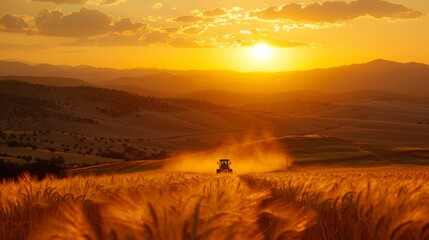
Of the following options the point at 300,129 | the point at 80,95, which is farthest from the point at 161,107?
the point at 300,129

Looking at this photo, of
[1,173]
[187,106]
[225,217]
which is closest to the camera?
[225,217]

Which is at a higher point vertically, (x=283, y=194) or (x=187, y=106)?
(x=187, y=106)

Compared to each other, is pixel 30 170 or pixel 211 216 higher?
pixel 211 216

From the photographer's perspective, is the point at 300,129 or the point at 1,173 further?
the point at 300,129

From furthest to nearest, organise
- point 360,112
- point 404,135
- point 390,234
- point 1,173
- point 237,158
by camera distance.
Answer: point 360,112 → point 404,135 → point 237,158 → point 1,173 → point 390,234

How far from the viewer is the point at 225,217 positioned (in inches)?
95.3

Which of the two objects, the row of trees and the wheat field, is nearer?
the wheat field

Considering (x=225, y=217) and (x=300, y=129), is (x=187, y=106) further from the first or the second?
(x=225, y=217)

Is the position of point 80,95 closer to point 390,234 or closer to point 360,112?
point 360,112

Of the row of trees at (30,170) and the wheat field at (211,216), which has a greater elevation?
the wheat field at (211,216)

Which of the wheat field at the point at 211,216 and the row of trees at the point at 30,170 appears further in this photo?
the row of trees at the point at 30,170

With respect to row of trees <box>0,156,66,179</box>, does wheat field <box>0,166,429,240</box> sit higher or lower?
higher

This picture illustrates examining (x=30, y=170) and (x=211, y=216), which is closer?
(x=211, y=216)

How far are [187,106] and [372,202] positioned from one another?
12772 centimetres
